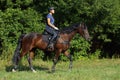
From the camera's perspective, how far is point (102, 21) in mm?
19469

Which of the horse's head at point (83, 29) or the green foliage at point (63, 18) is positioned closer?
the horse's head at point (83, 29)

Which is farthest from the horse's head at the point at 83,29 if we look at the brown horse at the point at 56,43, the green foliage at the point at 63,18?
the green foliage at the point at 63,18

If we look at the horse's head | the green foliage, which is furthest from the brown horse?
the green foliage

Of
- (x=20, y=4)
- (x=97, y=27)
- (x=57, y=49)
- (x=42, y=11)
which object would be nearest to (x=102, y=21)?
(x=97, y=27)

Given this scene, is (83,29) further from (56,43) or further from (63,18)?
(63,18)

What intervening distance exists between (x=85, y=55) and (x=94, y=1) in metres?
3.83

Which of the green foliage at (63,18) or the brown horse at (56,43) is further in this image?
the green foliage at (63,18)

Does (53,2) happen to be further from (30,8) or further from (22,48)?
(22,48)

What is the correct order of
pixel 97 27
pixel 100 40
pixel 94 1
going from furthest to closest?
pixel 100 40 < pixel 97 27 < pixel 94 1

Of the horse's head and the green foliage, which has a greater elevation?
the horse's head

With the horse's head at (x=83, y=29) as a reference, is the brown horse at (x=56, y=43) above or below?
below

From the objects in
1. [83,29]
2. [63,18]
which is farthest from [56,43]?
[63,18]

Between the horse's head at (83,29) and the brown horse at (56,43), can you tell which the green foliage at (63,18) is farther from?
the horse's head at (83,29)

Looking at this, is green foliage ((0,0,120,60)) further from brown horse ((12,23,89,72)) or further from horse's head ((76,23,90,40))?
horse's head ((76,23,90,40))
